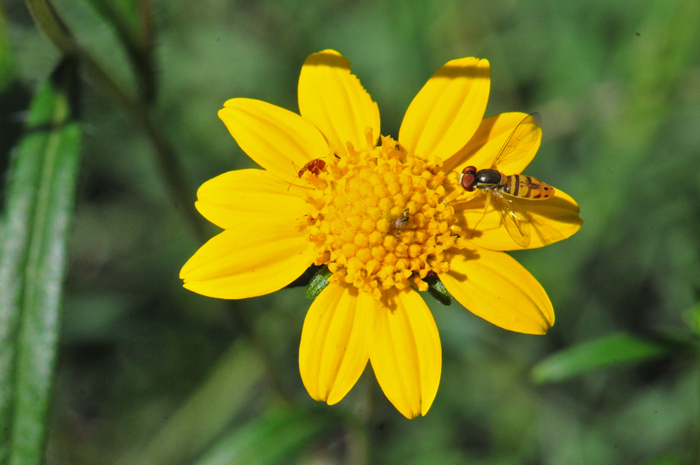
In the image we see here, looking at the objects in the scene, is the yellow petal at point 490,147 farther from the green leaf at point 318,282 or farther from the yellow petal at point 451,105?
the green leaf at point 318,282

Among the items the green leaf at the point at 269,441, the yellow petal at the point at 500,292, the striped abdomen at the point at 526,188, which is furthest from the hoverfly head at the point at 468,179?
the green leaf at the point at 269,441

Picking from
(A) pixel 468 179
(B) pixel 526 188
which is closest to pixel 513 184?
(B) pixel 526 188

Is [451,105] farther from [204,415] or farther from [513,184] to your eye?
[204,415]

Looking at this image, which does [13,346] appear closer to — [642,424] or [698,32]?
[642,424]

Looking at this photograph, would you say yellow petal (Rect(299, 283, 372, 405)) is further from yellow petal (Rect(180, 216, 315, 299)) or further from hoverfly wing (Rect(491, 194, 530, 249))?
hoverfly wing (Rect(491, 194, 530, 249))

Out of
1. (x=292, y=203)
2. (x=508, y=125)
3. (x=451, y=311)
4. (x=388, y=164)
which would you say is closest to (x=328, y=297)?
(x=292, y=203)
